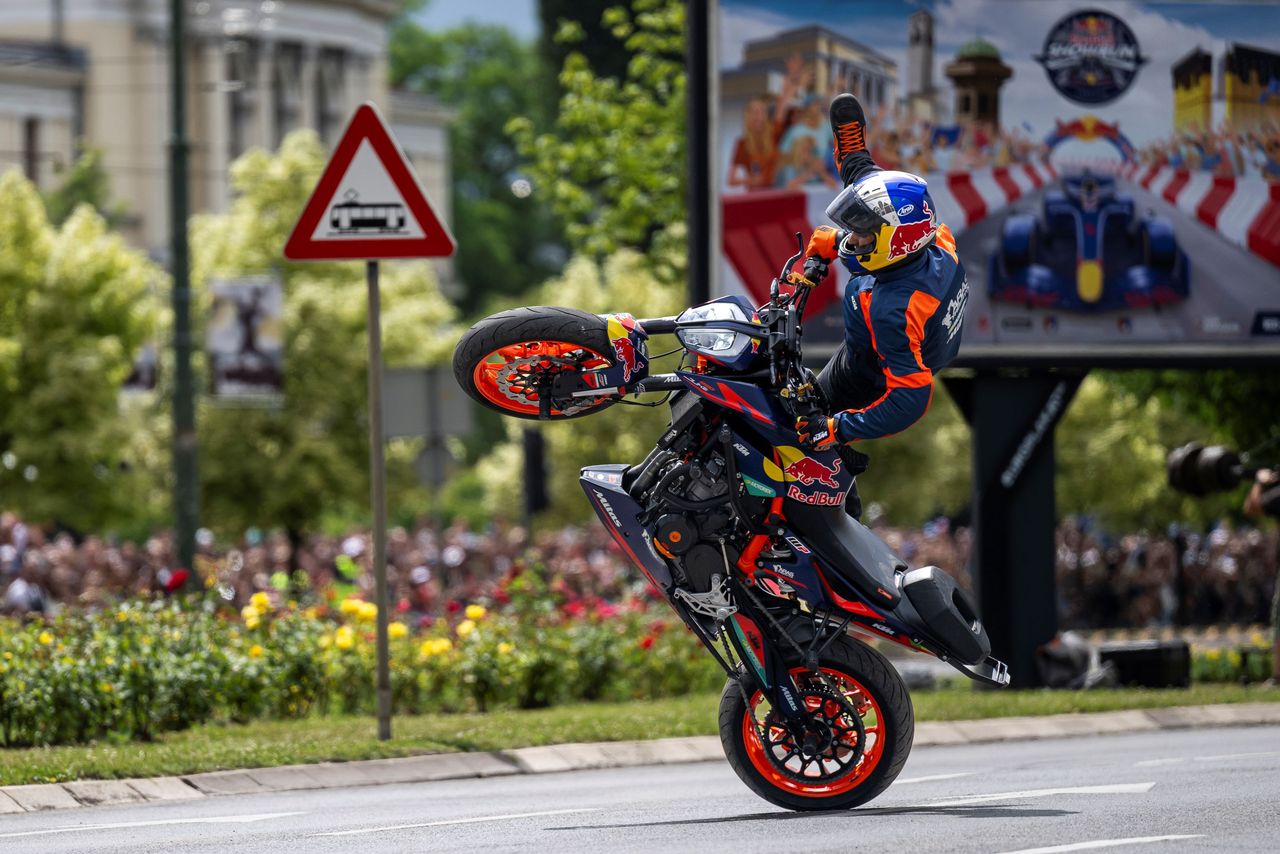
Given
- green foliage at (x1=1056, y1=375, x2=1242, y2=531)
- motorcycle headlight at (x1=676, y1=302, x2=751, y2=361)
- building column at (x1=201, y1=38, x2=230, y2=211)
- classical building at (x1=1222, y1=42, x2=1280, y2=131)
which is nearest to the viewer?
motorcycle headlight at (x1=676, y1=302, x2=751, y2=361)

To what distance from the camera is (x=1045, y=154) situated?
1628 centimetres

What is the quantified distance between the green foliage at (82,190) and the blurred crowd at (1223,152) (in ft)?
136

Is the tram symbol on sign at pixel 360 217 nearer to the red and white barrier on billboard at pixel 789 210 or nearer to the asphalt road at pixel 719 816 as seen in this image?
the asphalt road at pixel 719 816

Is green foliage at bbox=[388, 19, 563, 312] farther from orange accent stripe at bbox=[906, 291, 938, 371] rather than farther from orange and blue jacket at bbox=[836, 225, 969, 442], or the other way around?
orange accent stripe at bbox=[906, 291, 938, 371]

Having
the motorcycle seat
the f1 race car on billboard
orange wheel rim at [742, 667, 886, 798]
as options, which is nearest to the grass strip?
the f1 race car on billboard

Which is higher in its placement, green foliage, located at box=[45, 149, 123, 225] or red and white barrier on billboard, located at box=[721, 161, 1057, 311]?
green foliage, located at box=[45, 149, 123, 225]

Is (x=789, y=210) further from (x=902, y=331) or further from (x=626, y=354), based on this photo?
(x=902, y=331)

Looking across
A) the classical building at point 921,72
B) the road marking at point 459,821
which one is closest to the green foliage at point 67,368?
the classical building at point 921,72

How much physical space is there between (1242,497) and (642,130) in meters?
8.56

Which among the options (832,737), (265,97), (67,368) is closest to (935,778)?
(832,737)

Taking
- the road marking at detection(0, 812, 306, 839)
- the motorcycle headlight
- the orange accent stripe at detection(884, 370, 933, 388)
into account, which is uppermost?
the motorcycle headlight

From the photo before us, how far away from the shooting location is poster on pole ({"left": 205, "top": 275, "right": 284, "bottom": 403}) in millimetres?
28795

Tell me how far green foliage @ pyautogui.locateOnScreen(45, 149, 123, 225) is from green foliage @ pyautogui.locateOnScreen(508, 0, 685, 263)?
28.6 m

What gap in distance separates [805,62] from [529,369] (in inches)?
326
